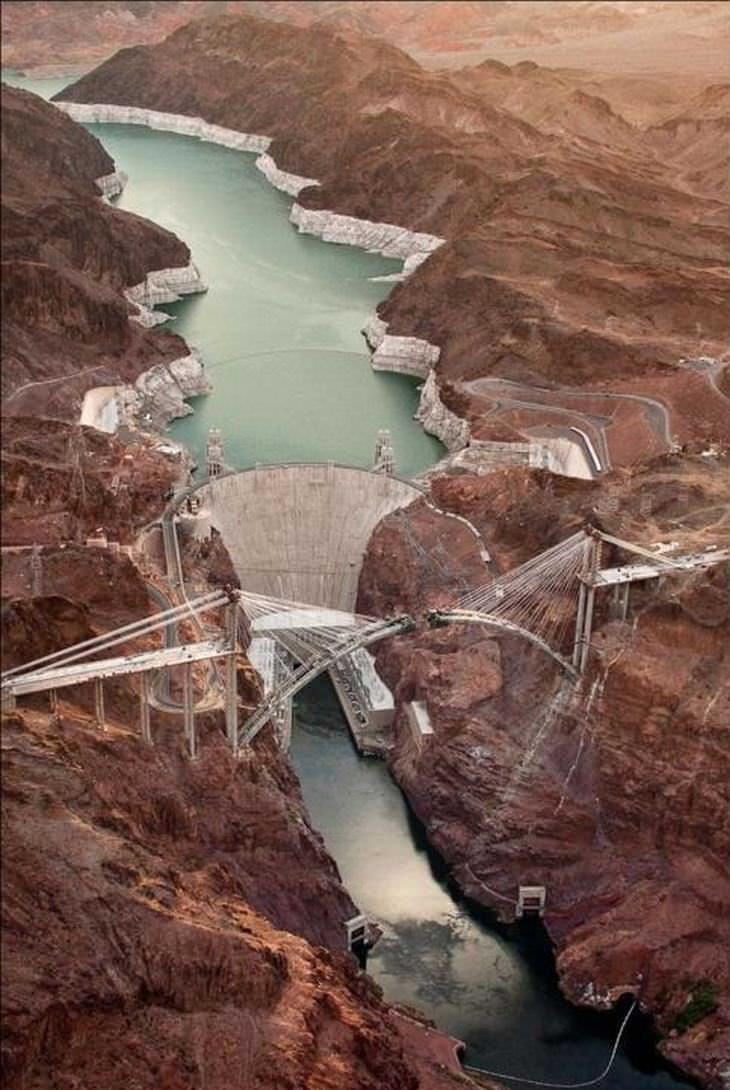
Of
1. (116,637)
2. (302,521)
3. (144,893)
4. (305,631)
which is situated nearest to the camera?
(144,893)

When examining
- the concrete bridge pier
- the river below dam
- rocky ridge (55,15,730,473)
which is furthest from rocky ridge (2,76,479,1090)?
rocky ridge (55,15,730,473)

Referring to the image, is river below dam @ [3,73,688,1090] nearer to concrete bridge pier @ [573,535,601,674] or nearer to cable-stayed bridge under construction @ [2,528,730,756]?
cable-stayed bridge under construction @ [2,528,730,756]

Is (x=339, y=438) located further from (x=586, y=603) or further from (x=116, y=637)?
(x=116, y=637)

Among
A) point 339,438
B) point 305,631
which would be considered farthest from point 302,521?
point 339,438

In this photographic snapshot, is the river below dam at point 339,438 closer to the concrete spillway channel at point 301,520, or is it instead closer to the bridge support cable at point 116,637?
the concrete spillway channel at point 301,520

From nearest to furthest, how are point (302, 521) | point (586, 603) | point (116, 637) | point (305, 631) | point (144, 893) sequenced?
point (144, 893) < point (116, 637) < point (586, 603) < point (305, 631) < point (302, 521)

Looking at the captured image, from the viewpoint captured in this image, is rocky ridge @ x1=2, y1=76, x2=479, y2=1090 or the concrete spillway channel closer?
rocky ridge @ x1=2, y1=76, x2=479, y2=1090

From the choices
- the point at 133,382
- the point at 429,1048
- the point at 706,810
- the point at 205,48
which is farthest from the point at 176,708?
the point at 205,48

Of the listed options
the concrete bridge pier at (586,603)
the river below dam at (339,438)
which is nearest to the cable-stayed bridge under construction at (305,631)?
the concrete bridge pier at (586,603)
